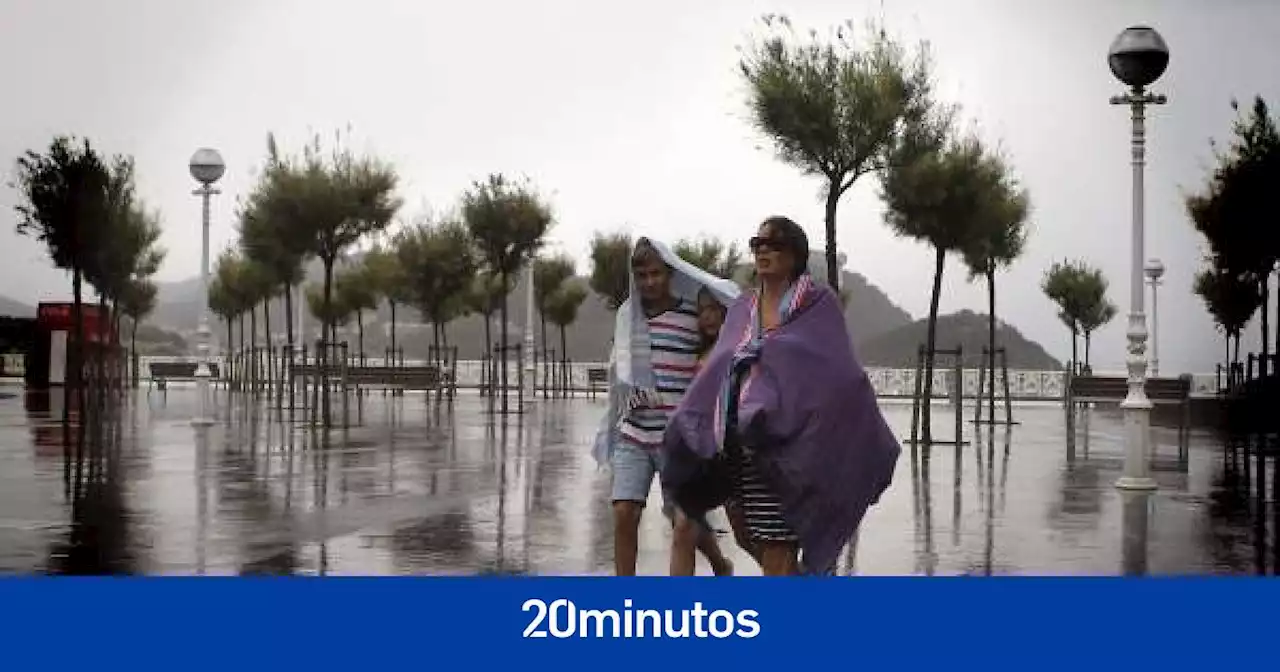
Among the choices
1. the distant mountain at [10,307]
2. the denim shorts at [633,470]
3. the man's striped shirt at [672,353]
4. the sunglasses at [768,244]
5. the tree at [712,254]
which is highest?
the tree at [712,254]

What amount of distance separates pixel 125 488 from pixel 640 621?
19.8 feet

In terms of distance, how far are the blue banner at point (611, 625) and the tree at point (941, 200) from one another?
8.53 m

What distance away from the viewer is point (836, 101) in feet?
38.8

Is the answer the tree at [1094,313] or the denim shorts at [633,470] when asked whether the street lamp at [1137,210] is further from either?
the denim shorts at [633,470]

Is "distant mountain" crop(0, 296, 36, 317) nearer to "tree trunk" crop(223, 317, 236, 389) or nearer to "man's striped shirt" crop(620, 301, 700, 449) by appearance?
"man's striped shirt" crop(620, 301, 700, 449)

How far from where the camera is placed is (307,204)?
16.9 metres

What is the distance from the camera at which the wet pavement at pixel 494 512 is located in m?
7.05

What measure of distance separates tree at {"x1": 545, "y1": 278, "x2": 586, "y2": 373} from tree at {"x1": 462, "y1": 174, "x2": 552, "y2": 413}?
9.09 meters

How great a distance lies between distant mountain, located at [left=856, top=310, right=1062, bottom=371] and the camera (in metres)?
8.12

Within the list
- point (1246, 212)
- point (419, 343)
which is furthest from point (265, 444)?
point (419, 343)

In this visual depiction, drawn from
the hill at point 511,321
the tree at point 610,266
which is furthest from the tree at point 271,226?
the tree at point 610,266

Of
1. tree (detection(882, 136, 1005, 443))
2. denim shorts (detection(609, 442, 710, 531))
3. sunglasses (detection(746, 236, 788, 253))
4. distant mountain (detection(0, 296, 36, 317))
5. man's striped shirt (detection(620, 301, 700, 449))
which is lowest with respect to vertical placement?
denim shorts (detection(609, 442, 710, 531))

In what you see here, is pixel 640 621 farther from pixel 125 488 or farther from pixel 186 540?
pixel 125 488

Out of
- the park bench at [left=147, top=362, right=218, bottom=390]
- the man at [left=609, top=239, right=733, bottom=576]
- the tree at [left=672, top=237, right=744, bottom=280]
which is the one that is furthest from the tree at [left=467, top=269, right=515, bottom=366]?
the man at [left=609, top=239, right=733, bottom=576]
